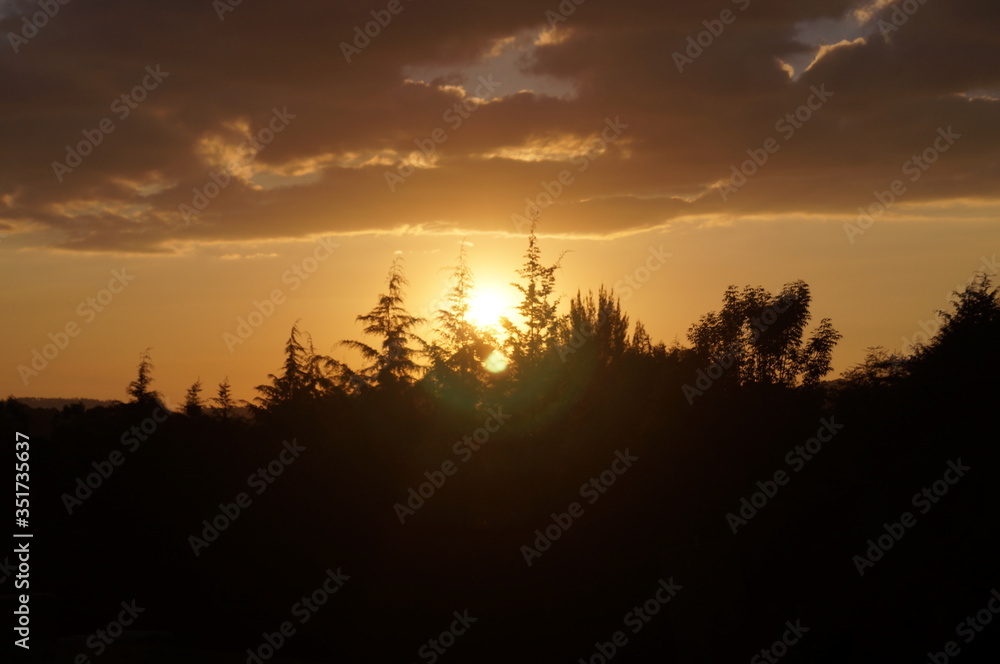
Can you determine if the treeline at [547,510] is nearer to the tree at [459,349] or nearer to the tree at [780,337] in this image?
the tree at [459,349]

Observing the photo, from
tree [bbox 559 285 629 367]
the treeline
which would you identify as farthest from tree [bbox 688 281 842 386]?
the treeline

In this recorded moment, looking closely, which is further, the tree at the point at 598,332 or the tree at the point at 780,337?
the tree at the point at 780,337

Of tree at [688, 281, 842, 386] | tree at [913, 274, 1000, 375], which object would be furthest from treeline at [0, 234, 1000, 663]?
tree at [688, 281, 842, 386]

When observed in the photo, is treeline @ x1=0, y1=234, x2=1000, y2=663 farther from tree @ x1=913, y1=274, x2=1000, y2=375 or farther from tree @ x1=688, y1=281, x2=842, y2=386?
tree @ x1=688, y1=281, x2=842, y2=386

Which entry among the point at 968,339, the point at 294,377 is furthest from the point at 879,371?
the point at 294,377

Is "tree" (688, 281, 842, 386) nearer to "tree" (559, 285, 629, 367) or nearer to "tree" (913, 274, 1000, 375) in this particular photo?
"tree" (559, 285, 629, 367)

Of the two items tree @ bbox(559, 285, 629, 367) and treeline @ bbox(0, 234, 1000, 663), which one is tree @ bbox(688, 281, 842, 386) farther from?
treeline @ bbox(0, 234, 1000, 663)

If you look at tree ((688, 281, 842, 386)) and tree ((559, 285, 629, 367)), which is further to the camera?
tree ((688, 281, 842, 386))

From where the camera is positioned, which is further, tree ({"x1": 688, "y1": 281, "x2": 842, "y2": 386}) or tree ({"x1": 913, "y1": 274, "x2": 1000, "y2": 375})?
tree ({"x1": 688, "y1": 281, "x2": 842, "y2": 386})

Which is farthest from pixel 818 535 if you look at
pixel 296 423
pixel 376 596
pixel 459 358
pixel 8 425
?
pixel 8 425

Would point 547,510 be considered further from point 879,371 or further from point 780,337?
point 780,337

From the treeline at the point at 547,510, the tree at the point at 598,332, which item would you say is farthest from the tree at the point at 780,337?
the treeline at the point at 547,510

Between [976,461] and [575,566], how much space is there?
1171 centimetres

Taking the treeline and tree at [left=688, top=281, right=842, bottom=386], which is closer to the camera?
the treeline
